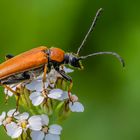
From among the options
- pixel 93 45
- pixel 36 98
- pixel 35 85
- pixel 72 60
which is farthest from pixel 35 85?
pixel 93 45

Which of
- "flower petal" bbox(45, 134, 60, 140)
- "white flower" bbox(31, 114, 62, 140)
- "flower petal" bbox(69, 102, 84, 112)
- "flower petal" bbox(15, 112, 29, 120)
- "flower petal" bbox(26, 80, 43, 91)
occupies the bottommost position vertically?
"flower petal" bbox(45, 134, 60, 140)

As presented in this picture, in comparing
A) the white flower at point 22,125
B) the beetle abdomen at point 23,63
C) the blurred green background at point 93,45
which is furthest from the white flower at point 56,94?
the blurred green background at point 93,45

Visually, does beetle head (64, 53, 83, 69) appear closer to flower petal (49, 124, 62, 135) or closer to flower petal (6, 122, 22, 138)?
flower petal (49, 124, 62, 135)

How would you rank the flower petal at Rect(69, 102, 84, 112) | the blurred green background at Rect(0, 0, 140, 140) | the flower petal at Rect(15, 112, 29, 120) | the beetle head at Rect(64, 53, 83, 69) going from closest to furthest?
the flower petal at Rect(15, 112, 29, 120), the flower petal at Rect(69, 102, 84, 112), the beetle head at Rect(64, 53, 83, 69), the blurred green background at Rect(0, 0, 140, 140)

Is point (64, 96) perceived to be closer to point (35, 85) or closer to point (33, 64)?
point (35, 85)

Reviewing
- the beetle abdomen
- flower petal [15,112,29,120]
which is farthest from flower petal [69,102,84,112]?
the beetle abdomen

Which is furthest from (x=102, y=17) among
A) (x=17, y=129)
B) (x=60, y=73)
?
(x=17, y=129)

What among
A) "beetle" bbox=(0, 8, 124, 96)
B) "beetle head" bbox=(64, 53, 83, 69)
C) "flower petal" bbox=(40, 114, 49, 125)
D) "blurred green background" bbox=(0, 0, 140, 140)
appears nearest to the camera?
"flower petal" bbox=(40, 114, 49, 125)

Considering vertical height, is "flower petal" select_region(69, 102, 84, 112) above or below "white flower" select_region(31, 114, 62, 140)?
above
